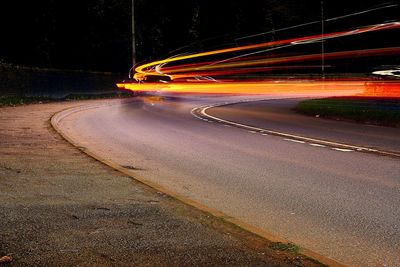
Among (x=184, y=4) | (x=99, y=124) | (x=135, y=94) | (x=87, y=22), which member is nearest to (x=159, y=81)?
(x=135, y=94)

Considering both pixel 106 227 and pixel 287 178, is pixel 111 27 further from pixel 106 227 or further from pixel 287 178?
pixel 106 227

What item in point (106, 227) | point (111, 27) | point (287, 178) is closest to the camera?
point (106, 227)

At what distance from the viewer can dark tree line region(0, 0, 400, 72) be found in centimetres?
4588

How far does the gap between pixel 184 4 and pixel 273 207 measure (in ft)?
205

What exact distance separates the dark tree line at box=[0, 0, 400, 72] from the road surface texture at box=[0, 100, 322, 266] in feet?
89.2

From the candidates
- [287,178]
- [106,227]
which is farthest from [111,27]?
[106,227]

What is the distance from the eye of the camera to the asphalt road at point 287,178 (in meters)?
5.86

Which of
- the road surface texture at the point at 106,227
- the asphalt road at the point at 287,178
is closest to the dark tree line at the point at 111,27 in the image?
the asphalt road at the point at 287,178

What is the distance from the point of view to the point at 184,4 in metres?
67.2

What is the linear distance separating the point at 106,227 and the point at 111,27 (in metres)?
49.8

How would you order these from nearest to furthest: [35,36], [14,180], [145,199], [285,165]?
[145,199], [14,180], [285,165], [35,36]

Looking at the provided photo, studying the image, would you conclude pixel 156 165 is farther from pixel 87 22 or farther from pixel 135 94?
pixel 87 22

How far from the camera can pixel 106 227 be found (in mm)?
5688

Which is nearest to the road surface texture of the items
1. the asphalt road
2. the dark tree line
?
the asphalt road
